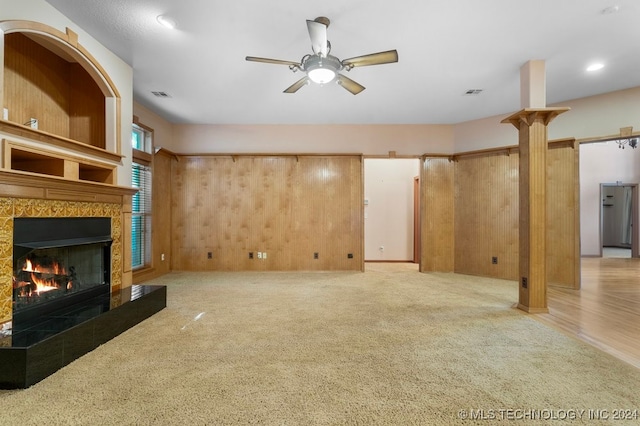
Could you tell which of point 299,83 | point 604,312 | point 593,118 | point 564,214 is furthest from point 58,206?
point 593,118

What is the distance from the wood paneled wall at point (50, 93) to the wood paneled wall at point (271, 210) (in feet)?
8.11

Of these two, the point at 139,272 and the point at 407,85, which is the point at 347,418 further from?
the point at 139,272

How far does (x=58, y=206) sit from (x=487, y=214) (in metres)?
6.22

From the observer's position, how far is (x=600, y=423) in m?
1.53

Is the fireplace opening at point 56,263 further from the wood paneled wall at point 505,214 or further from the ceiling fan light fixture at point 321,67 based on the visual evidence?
the wood paneled wall at point 505,214

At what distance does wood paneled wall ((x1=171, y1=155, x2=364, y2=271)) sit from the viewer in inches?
225

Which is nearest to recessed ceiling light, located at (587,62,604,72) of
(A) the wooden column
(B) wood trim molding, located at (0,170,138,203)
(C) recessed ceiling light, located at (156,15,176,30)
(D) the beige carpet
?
(A) the wooden column

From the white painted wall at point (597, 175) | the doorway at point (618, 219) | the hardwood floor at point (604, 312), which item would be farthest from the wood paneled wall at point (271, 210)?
the doorway at point (618, 219)

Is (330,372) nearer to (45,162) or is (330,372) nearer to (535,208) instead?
(535,208)

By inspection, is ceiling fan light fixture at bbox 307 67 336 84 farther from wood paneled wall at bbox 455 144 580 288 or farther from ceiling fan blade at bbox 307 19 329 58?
wood paneled wall at bbox 455 144 580 288

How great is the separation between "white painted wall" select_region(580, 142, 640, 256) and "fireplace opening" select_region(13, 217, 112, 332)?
34.9 feet

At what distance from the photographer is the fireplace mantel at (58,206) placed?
2.17 metres

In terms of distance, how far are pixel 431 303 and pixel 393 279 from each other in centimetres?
143

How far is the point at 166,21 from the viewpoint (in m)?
2.71
